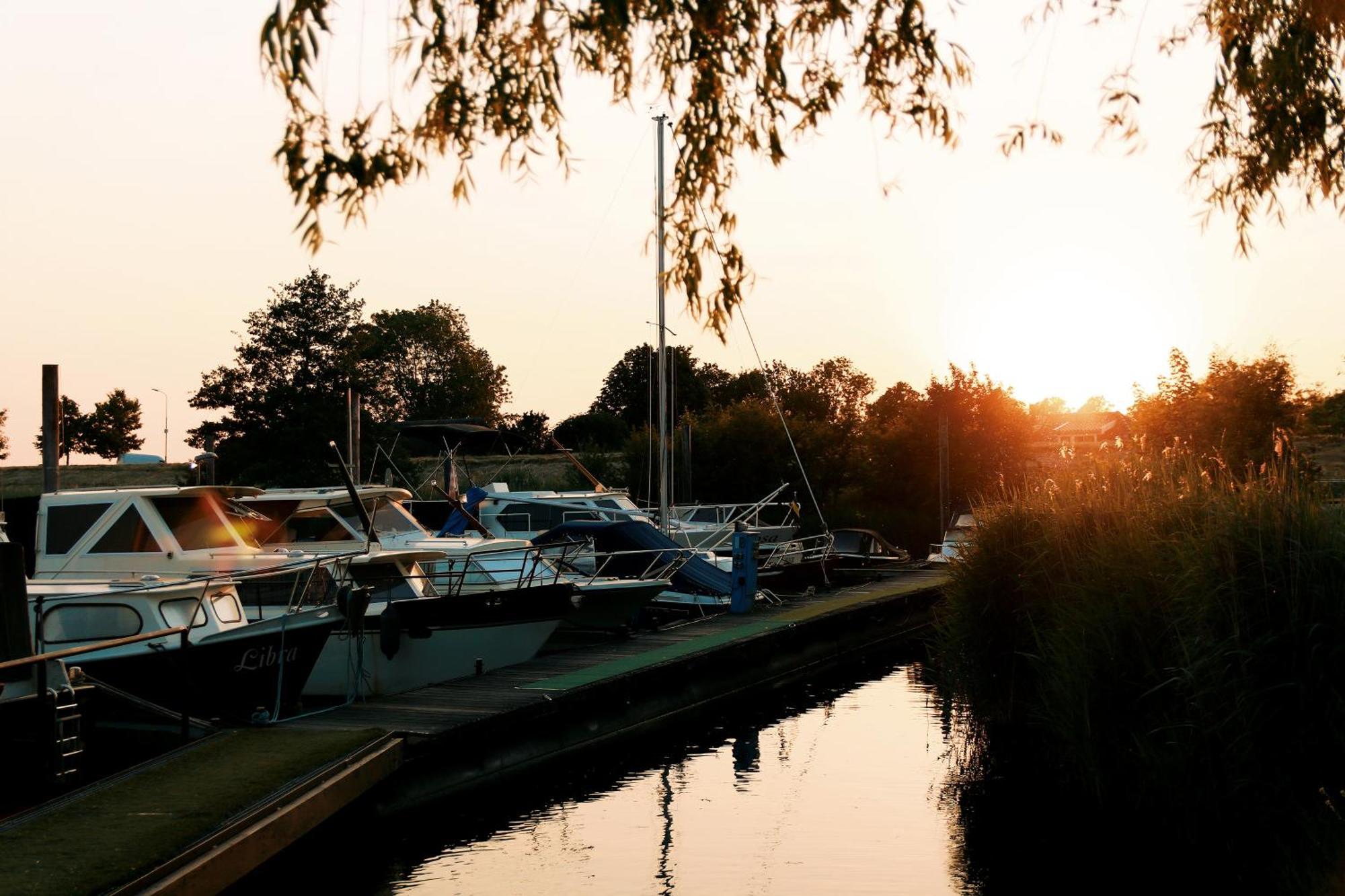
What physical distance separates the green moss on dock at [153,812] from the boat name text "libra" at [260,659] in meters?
1.13

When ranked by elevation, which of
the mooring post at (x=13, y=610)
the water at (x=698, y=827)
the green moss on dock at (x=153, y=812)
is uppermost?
the mooring post at (x=13, y=610)

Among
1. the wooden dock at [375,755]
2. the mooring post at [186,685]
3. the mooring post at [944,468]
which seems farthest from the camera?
the mooring post at [944,468]

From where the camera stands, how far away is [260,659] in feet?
47.0

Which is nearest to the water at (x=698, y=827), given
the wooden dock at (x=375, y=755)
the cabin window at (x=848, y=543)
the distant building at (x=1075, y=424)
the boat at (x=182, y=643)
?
the wooden dock at (x=375, y=755)

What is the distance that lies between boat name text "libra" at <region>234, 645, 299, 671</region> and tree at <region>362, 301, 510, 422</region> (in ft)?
299

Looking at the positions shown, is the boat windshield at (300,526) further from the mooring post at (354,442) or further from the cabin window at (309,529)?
the mooring post at (354,442)

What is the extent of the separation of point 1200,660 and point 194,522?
12447 mm

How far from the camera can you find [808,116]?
818 centimetres

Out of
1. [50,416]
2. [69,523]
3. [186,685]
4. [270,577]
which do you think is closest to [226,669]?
[186,685]

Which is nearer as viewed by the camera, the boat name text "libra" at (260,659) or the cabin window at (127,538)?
the boat name text "libra" at (260,659)

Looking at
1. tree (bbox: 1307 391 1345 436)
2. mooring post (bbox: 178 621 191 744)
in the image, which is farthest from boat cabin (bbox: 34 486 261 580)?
tree (bbox: 1307 391 1345 436)

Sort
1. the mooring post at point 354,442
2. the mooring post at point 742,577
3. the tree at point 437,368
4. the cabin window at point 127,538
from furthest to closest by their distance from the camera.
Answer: the tree at point 437,368 → the mooring post at point 354,442 → the mooring post at point 742,577 → the cabin window at point 127,538

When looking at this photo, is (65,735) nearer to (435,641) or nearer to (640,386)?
(435,641)

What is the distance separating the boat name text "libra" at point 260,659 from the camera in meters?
14.1
